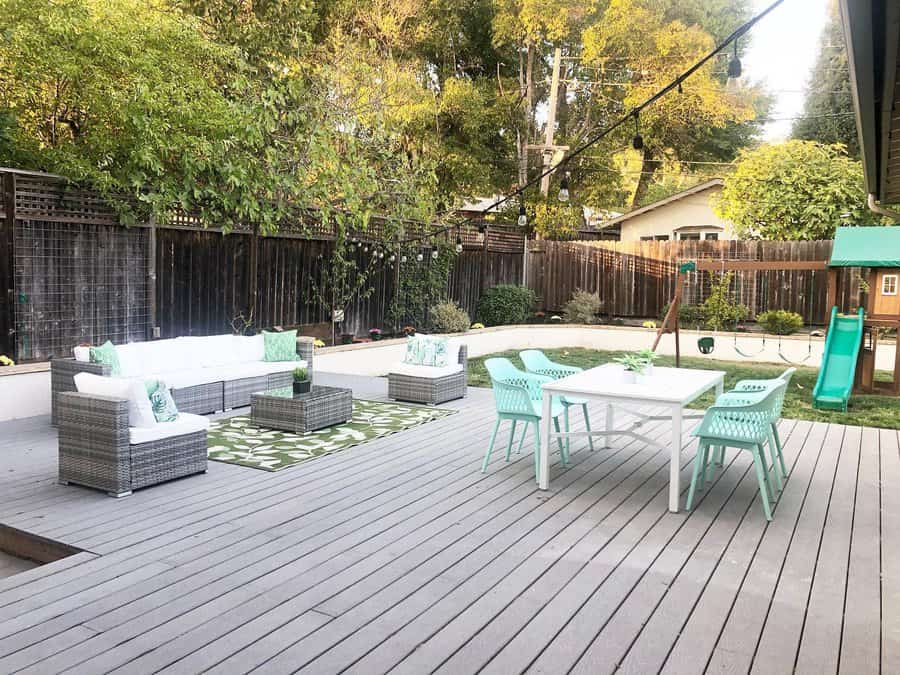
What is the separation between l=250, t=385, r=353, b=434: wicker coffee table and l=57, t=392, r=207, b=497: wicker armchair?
152 centimetres

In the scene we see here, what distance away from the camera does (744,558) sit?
3742mm

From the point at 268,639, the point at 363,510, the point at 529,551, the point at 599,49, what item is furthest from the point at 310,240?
the point at 599,49

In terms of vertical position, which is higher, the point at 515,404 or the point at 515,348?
the point at 515,404

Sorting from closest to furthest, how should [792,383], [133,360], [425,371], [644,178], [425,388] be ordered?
[133,360] < [425,388] < [425,371] < [792,383] < [644,178]

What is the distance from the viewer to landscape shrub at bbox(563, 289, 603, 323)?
566 inches

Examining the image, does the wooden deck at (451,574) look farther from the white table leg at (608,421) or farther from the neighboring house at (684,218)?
the neighboring house at (684,218)


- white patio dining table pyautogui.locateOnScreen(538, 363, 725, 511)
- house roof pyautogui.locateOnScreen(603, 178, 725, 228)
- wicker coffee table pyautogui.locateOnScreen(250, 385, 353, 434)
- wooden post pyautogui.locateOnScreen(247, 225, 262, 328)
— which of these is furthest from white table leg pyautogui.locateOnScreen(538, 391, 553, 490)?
house roof pyautogui.locateOnScreen(603, 178, 725, 228)

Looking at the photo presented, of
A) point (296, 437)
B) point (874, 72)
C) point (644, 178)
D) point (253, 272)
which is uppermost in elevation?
point (644, 178)

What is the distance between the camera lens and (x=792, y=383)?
395 inches

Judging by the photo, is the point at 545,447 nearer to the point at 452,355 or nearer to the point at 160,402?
the point at 160,402

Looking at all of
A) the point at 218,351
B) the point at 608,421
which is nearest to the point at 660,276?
the point at 608,421

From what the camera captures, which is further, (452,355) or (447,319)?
(447,319)

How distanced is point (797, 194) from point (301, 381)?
39.9ft

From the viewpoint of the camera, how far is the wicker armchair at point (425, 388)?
784 cm
